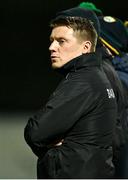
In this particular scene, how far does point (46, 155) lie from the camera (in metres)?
2.65

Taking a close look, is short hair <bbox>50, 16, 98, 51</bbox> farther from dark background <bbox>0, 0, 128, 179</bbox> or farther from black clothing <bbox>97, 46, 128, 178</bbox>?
dark background <bbox>0, 0, 128, 179</bbox>

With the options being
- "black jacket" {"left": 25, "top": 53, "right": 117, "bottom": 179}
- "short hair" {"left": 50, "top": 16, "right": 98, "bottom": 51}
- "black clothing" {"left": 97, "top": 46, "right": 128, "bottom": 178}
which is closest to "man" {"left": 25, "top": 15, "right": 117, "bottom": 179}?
"black jacket" {"left": 25, "top": 53, "right": 117, "bottom": 179}

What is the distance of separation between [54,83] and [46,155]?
2.66 m

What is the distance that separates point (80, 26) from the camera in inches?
111

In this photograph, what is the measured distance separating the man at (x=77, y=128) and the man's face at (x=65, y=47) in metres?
0.07

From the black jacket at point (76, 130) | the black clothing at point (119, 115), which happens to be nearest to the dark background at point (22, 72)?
the black clothing at point (119, 115)

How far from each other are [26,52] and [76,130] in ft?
8.79

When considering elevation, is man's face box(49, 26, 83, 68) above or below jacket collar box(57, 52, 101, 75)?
above

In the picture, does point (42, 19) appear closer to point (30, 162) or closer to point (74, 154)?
point (30, 162)

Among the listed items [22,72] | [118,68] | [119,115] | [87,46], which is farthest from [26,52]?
[87,46]

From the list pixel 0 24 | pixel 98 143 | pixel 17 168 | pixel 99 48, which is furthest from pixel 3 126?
pixel 98 143

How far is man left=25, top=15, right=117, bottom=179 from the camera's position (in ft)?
8.53

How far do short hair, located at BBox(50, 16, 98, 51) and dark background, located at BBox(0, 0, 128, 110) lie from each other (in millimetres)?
2357

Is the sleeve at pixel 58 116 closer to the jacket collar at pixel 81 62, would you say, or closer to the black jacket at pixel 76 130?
the black jacket at pixel 76 130
